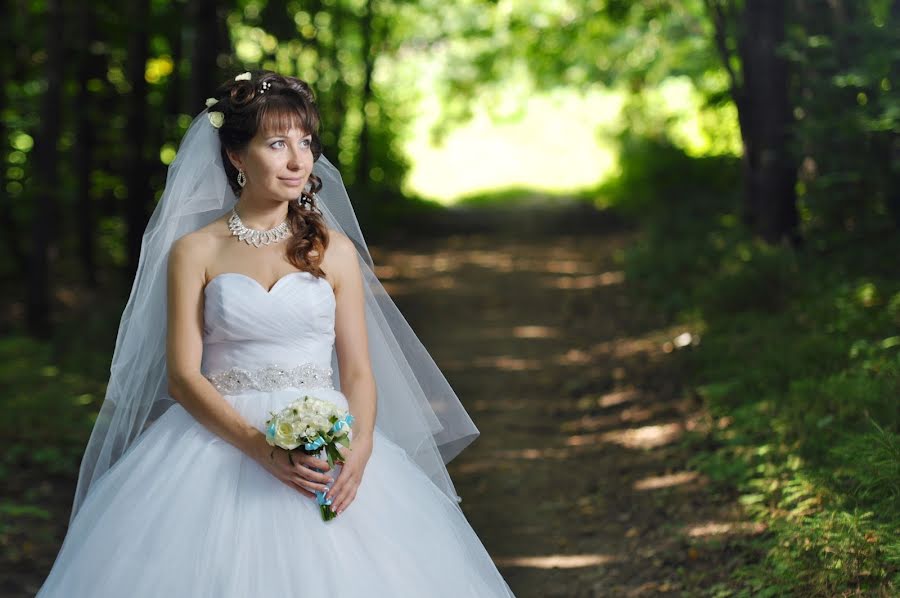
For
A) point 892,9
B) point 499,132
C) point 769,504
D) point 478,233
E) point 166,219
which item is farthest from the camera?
point 499,132

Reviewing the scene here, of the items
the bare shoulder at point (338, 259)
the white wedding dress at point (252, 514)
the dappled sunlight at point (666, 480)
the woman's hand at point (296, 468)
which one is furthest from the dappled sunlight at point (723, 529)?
the woman's hand at point (296, 468)

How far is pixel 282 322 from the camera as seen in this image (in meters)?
3.47

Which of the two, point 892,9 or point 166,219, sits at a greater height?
point 892,9

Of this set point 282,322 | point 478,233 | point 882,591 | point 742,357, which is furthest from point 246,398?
point 478,233

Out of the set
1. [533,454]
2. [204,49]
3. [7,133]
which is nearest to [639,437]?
[533,454]

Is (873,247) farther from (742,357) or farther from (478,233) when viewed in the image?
(478,233)

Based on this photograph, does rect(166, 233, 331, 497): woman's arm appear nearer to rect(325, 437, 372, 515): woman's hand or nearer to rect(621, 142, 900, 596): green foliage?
rect(325, 437, 372, 515): woman's hand

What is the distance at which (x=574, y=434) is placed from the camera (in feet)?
26.8

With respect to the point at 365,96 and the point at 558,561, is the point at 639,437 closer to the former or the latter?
the point at 558,561

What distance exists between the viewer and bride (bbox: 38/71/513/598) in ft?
10.6

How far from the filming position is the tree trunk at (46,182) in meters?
11.7

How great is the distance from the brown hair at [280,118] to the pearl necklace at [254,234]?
45 millimetres

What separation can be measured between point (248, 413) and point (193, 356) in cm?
25

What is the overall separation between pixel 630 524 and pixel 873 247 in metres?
4.69
